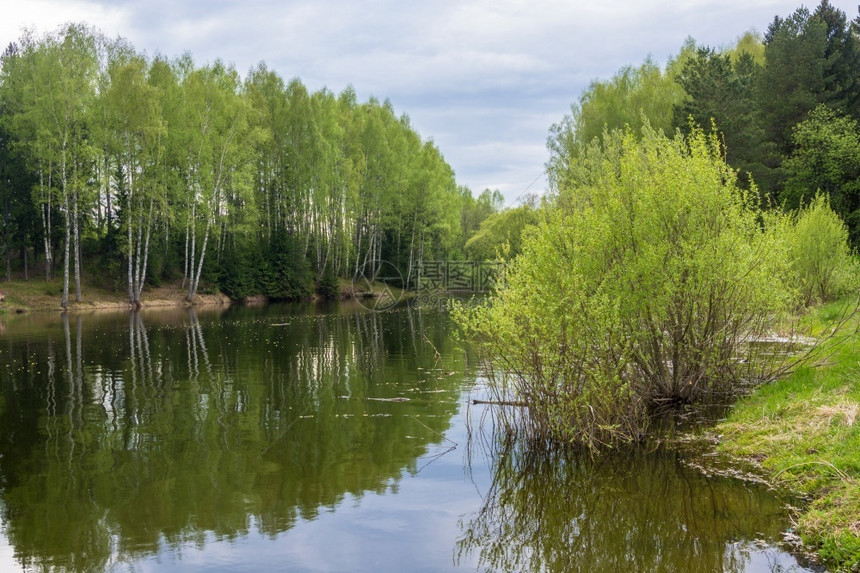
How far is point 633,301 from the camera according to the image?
33.9 ft

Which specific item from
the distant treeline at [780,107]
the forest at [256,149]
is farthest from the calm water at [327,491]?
the distant treeline at [780,107]

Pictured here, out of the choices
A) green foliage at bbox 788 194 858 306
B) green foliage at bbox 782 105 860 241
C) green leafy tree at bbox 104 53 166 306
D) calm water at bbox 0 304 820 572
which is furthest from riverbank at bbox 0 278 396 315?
green foliage at bbox 782 105 860 241

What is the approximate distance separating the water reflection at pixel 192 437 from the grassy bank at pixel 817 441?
15.8 ft

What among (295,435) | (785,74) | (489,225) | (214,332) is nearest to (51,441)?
(295,435)

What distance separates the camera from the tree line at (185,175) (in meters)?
39.3

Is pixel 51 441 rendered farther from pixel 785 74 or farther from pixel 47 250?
pixel 785 74

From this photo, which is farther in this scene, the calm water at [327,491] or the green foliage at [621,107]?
the green foliage at [621,107]

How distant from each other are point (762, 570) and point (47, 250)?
147ft

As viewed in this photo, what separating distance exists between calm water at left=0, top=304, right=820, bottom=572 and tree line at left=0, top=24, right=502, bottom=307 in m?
28.3

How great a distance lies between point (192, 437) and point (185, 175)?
38618 mm

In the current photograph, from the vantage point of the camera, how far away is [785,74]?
43.8 m

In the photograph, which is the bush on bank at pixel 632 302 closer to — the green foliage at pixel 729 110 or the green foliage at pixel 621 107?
the green foliage at pixel 729 110

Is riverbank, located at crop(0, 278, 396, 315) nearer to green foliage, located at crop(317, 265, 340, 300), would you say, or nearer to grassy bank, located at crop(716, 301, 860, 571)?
green foliage, located at crop(317, 265, 340, 300)

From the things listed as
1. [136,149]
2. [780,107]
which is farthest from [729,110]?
[136,149]
